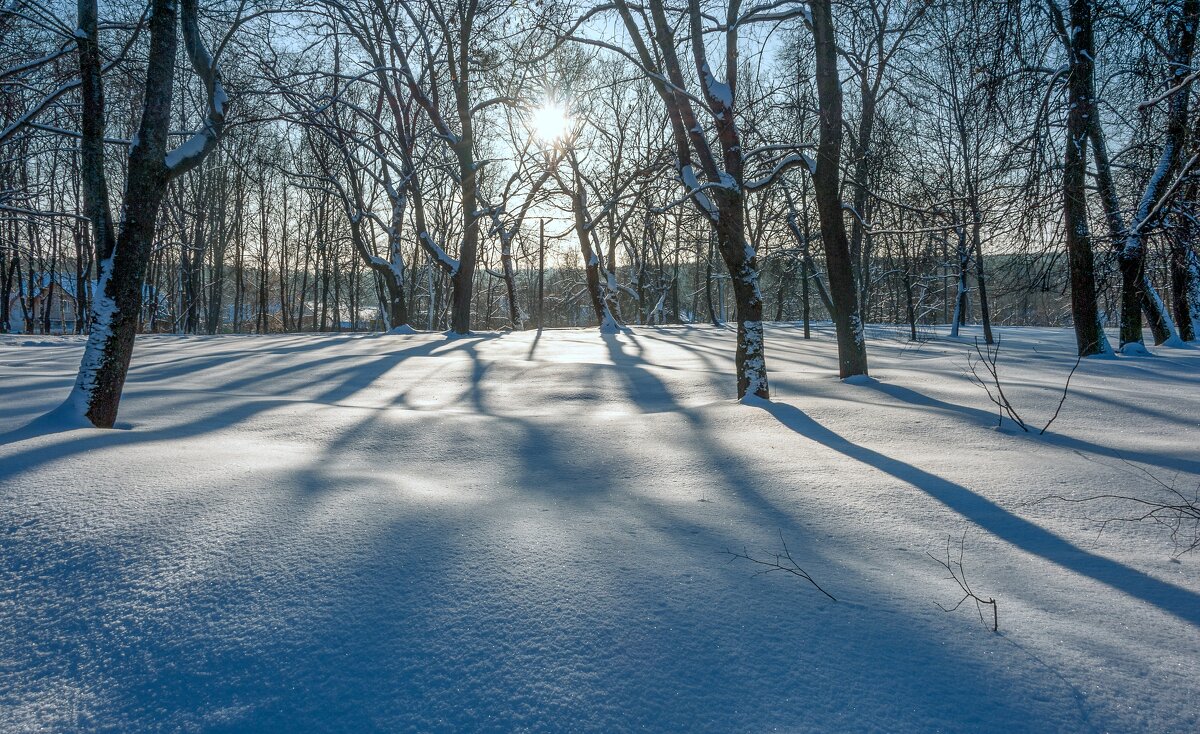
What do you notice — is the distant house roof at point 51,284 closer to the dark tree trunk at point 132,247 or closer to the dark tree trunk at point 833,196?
the dark tree trunk at point 132,247

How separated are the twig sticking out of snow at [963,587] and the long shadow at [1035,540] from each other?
0.23 m

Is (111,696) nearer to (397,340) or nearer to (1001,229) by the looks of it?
(1001,229)

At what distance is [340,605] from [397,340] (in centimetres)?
1185

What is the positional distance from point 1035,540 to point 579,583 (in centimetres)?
185

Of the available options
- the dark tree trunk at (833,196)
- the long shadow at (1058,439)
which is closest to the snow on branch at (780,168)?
the dark tree trunk at (833,196)

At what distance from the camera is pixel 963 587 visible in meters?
1.80

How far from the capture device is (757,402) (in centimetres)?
533

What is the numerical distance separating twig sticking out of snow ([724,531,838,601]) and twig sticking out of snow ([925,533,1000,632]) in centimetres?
38

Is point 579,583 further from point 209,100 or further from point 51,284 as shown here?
Answer: point 51,284

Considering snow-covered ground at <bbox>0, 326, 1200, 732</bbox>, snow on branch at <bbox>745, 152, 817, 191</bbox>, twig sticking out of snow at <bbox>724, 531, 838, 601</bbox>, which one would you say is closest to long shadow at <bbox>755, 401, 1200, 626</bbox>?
snow-covered ground at <bbox>0, 326, 1200, 732</bbox>

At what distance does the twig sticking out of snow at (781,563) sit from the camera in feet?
6.13

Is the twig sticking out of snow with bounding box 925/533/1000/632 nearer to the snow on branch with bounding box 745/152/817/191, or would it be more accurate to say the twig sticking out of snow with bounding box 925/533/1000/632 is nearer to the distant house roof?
the snow on branch with bounding box 745/152/817/191

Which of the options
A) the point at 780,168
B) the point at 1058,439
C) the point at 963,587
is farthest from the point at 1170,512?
the point at 780,168

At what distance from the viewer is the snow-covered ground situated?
49.9 inches
